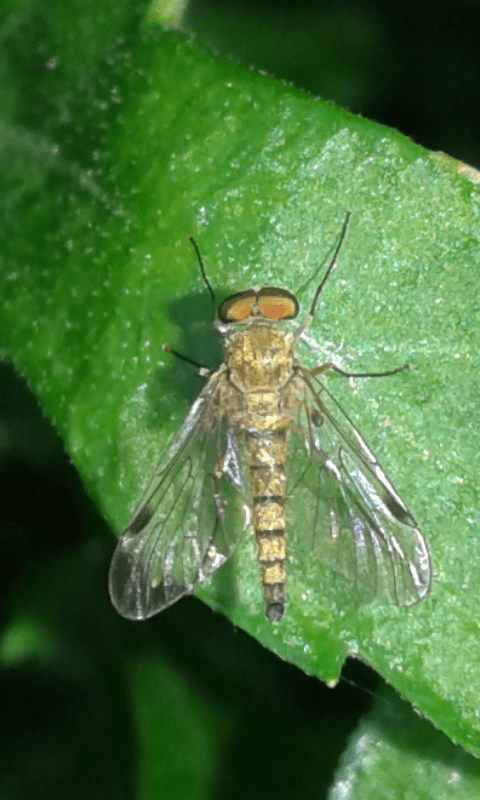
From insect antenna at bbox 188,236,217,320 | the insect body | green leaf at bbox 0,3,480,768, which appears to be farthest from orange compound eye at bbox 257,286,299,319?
insect antenna at bbox 188,236,217,320

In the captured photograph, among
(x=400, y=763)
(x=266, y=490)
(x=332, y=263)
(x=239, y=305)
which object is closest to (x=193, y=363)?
(x=239, y=305)

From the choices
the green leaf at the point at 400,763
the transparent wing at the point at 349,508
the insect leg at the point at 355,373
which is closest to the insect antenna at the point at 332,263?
the insect leg at the point at 355,373

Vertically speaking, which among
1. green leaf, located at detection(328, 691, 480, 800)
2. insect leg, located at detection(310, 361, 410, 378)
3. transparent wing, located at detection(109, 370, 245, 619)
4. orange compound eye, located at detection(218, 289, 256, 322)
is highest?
orange compound eye, located at detection(218, 289, 256, 322)

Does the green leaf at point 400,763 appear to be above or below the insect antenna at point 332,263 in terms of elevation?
below

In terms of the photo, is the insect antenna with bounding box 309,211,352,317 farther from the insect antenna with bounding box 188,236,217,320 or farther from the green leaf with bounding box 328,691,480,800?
→ the green leaf with bounding box 328,691,480,800

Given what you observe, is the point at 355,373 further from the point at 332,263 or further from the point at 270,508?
the point at 270,508

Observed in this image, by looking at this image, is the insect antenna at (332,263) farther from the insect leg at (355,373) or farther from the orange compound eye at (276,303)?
the insect leg at (355,373)
